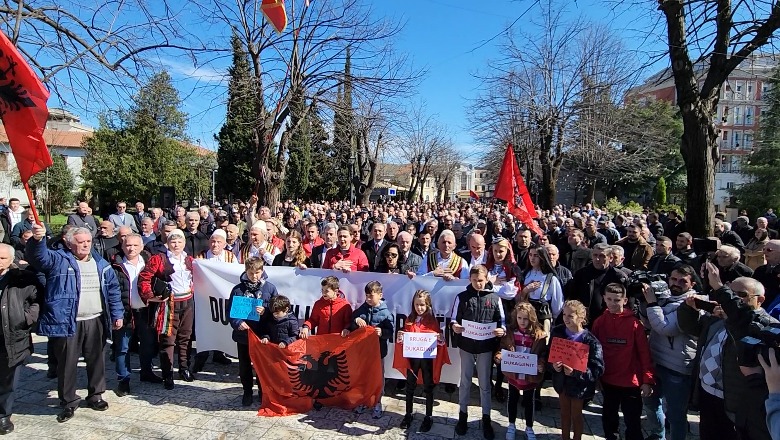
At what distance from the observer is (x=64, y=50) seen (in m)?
7.06

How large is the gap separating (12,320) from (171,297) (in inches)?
58.3

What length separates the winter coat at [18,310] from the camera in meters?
4.16

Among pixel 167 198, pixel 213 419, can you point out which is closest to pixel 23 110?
pixel 213 419

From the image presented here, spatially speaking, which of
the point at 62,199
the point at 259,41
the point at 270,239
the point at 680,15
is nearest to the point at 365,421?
the point at 270,239

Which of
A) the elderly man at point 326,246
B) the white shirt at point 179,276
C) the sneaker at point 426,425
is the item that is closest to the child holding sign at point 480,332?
the sneaker at point 426,425

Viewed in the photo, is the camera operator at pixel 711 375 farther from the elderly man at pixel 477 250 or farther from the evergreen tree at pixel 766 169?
the evergreen tree at pixel 766 169

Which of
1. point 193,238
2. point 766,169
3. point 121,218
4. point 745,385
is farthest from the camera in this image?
point 766,169

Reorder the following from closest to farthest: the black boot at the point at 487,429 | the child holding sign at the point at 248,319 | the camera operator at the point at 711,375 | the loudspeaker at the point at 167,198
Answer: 1. the camera operator at the point at 711,375
2. the black boot at the point at 487,429
3. the child holding sign at the point at 248,319
4. the loudspeaker at the point at 167,198

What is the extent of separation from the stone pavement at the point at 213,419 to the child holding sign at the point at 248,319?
248mm

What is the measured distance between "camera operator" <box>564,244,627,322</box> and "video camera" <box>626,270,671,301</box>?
1.60ft

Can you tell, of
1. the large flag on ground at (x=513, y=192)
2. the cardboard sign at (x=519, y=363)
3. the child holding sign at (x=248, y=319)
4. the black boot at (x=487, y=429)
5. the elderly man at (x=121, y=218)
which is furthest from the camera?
the elderly man at (x=121, y=218)

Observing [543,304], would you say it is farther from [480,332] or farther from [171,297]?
[171,297]

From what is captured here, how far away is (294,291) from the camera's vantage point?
5809mm

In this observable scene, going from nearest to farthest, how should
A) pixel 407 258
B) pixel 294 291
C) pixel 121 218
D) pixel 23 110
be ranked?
pixel 23 110 → pixel 294 291 → pixel 407 258 → pixel 121 218
